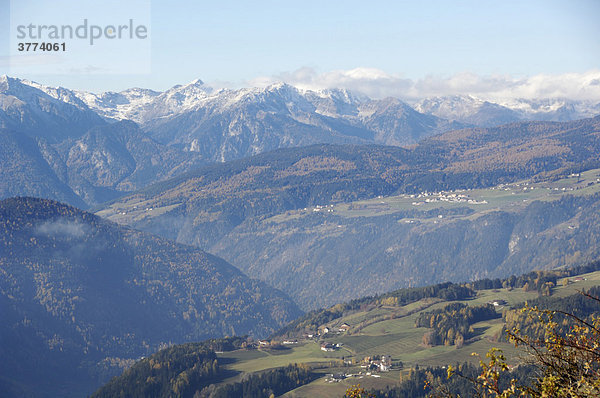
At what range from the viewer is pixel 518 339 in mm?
27125

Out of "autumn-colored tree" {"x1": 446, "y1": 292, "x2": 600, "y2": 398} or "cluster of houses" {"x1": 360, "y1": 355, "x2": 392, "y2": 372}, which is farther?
"cluster of houses" {"x1": 360, "y1": 355, "x2": 392, "y2": 372}

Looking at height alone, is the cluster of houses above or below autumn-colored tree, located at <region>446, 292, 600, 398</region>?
below

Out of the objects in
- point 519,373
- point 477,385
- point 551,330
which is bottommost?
point 519,373

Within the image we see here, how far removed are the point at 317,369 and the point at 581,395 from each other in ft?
590

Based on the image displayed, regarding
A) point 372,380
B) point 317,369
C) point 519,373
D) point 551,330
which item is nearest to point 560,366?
point 551,330

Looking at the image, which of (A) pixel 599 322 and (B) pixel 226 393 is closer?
(A) pixel 599 322

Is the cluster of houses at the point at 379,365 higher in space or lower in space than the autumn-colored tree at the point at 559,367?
lower

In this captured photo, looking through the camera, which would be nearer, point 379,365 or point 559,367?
point 559,367

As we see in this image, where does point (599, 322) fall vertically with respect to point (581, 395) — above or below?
above

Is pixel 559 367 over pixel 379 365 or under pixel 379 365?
over

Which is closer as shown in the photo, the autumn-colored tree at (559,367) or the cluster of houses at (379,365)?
the autumn-colored tree at (559,367)

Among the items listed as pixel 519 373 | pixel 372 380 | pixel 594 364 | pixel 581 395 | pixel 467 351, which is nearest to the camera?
pixel 581 395

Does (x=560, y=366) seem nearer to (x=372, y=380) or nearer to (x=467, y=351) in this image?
(x=372, y=380)

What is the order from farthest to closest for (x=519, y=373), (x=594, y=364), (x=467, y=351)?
(x=467, y=351), (x=519, y=373), (x=594, y=364)
